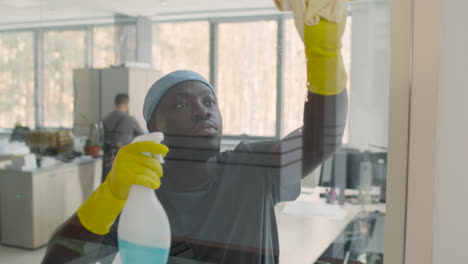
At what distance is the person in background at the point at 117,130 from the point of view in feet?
2.84

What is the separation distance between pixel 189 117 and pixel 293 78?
0.24 m

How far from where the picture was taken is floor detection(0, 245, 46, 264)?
2.80 ft

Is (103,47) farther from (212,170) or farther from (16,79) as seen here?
(212,170)

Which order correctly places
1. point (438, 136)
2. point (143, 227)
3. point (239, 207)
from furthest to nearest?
point (438, 136), point (239, 207), point (143, 227)

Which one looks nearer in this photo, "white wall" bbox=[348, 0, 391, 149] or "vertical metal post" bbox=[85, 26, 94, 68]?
"vertical metal post" bbox=[85, 26, 94, 68]

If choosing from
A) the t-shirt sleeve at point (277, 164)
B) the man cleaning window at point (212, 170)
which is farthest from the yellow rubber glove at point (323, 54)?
the t-shirt sleeve at point (277, 164)

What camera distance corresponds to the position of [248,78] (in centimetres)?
92

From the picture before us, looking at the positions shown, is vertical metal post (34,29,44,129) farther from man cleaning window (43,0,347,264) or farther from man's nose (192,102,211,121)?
man's nose (192,102,211,121)

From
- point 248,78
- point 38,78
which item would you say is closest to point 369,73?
point 248,78

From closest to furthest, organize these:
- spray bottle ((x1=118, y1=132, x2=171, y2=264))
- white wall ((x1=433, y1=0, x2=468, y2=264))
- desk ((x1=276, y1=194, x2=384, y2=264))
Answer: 1. spray bottle ((x1=118, y1=132, x2=171, y2=264))
2. desk ((x1=276, y1=194, x2=384, y2=264))
3. white wall ((x1=433, y1=0, x2=468, y2=264))

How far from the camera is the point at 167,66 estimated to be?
89 cm

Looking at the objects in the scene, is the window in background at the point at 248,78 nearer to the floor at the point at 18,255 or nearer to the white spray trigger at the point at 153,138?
the white spray trigger at the point at 153,138

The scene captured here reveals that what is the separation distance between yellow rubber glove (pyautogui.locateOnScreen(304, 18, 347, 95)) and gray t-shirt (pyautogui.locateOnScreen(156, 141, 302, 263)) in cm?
17

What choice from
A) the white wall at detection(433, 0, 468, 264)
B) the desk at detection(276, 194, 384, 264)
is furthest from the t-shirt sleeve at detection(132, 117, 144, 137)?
the white wall at detection(433, 0, 468, 264)
